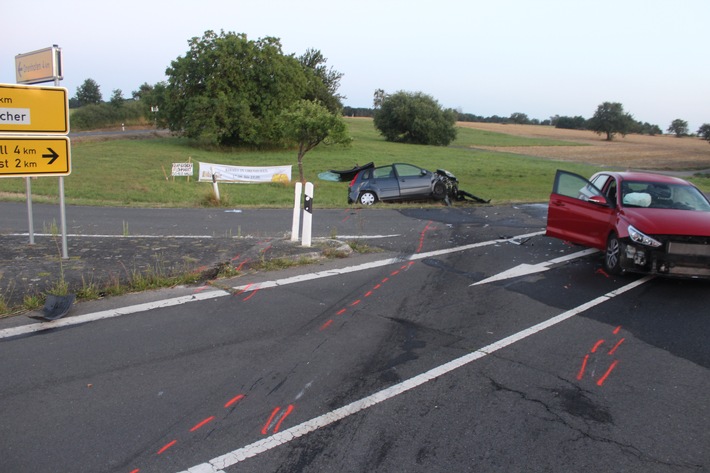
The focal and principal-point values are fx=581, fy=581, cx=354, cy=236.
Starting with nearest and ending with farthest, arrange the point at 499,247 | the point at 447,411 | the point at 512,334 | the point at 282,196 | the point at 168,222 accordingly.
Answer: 1. the point at 447,411
2. the point at 512,334
3. the point at 499,247
4. the point at 168,222
5. the point at 282,196

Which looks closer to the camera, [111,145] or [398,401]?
[398,401]

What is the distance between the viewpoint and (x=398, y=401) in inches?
164

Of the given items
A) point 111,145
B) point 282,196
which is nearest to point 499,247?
point 282,196

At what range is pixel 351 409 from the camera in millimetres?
4016

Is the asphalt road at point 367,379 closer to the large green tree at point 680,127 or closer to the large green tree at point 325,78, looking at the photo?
the large green tree at point 325,78

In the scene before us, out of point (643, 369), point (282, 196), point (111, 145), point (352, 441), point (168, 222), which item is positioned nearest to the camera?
point (352, 441)

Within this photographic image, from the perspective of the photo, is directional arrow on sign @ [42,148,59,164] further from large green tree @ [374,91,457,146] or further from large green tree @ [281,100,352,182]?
large green tree @ [374,91,457,146]

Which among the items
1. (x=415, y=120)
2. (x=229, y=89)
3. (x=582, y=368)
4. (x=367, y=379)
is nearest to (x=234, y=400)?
(x=367, y=379)

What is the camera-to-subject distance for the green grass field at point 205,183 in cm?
2095

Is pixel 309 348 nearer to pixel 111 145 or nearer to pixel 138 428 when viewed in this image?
pixel 138 428

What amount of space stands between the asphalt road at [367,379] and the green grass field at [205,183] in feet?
36.1

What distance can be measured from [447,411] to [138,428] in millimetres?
2052

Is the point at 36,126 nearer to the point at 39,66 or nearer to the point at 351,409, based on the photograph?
the point at 39,66

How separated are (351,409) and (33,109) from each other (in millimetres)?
5960
